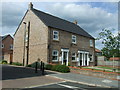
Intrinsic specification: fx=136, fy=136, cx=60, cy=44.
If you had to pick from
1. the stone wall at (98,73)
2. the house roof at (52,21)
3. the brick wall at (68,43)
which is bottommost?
the stone wall at (98,73)

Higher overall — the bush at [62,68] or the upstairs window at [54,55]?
the upstairs window at [54,55]

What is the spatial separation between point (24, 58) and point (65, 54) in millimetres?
7257

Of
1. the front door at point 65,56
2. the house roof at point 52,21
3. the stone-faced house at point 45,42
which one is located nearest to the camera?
the stone-faced house at point 45,42

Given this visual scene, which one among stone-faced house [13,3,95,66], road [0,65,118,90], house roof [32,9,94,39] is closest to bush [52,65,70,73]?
stone-faced house [13,3,95,66]

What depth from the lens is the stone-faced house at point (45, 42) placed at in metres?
20.9

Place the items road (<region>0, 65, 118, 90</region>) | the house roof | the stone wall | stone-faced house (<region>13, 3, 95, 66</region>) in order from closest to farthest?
1. road (<region>0, 65, 118, 90</region>)
2. the stone wall
3. stone-faced house (<region>13, 3, 95, 66</region>)
4. the house roof

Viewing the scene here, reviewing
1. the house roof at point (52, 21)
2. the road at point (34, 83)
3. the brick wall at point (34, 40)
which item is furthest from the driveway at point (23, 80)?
the house roof at point (52, 21)

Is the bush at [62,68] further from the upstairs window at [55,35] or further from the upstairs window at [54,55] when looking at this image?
the upstairs window at [55,35]

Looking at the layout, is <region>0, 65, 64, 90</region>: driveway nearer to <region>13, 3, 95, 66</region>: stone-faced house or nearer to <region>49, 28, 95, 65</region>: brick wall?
<region>13, 3, 95, 66</region>: stone-faced house

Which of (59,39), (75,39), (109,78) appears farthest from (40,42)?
(109,78)

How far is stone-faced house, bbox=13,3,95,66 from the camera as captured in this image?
68.4 feet

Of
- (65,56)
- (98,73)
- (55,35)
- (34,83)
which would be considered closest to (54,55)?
(65,56)

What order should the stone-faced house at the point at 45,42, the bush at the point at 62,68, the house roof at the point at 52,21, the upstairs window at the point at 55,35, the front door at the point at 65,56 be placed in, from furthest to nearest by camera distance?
the front door at the point at 65,56 → the house roof at the point at 52,21 → the upstairs window at the point at 55,35 → the stone-faced house at the point at 45,42 → the bush at the point at 62,68

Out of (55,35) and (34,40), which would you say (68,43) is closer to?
(55,35)
